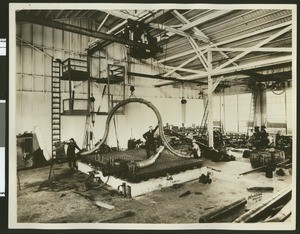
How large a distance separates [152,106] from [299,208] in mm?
1392

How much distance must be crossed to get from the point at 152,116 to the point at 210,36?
788 millimetres

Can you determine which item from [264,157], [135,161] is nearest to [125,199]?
[135,161]

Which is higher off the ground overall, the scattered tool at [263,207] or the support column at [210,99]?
the support column at [210,99]

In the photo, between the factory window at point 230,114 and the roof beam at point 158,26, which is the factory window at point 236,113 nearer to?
the factory window at point 230,114

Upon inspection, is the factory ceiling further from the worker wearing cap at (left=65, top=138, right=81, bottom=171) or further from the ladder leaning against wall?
the worker wearing cap at (left=65, top=138, right=81, bottom=171)

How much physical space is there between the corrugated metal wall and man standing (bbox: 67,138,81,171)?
5cm

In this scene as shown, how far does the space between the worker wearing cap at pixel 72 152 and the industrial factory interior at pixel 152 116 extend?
0.01m

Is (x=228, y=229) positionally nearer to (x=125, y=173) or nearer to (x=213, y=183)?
(x=213, y=183)

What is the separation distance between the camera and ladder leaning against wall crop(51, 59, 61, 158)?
180 centimetres

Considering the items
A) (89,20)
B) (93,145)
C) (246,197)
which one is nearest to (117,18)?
(89,20)

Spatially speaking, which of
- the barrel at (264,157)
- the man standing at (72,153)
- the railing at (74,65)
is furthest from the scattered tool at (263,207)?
the railing at (74,65)

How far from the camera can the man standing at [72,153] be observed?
1.83 m

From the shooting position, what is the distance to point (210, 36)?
1869 millimetres

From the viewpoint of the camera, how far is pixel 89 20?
176 centimetres
